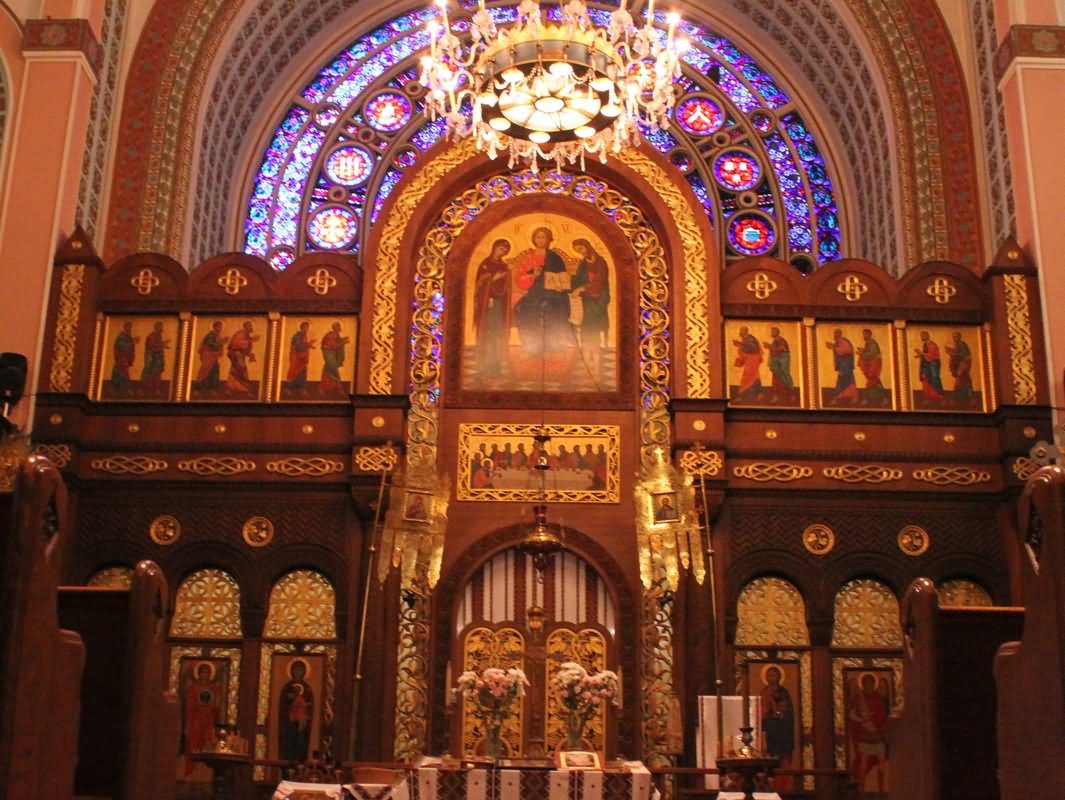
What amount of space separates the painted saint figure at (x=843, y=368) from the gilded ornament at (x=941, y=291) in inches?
40.9

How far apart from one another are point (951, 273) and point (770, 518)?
336cm

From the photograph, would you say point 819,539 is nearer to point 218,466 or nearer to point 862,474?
point 862,474

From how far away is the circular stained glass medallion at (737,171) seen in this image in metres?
20.1

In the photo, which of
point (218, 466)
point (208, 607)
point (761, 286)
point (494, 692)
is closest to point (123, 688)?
point (494, 692)

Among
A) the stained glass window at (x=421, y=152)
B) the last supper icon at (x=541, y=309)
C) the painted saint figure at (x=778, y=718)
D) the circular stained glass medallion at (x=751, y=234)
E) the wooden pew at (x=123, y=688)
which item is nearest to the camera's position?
the wooden pew at (x=123, y=688)

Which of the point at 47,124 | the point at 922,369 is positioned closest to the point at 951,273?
the point at 922,369

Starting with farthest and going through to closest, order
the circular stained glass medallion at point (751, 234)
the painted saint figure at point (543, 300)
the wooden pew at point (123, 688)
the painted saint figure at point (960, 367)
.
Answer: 1. the circular stained glass medallion at point (751, 234)
2. the painted saint figure at point (543, 300)
3. the painted saint figure at point (960, 367)
4. the wooden pew at point (123, 688)

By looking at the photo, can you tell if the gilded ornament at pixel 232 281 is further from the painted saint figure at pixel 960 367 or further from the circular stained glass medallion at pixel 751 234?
the circular stained glass medallion at pixel 751 234

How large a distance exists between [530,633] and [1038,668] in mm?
8102

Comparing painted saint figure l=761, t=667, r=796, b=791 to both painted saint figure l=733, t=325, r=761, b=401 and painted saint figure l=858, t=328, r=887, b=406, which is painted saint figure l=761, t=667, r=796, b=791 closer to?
painted saint figure l=733, t=325, r=761, b=401

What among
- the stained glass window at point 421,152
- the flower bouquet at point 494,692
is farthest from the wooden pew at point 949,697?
the stained glass window at point 421,152

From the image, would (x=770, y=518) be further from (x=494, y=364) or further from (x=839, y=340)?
(x=494, y=364)

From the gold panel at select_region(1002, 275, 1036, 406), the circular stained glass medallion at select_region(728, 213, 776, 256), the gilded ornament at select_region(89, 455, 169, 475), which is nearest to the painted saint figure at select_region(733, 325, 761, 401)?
the gold panel at select_region(1002, 275, 1036, 406)

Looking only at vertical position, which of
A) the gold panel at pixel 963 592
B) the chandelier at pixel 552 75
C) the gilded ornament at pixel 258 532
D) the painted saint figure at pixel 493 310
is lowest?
Answer: the gold panel at pixel 963 592
